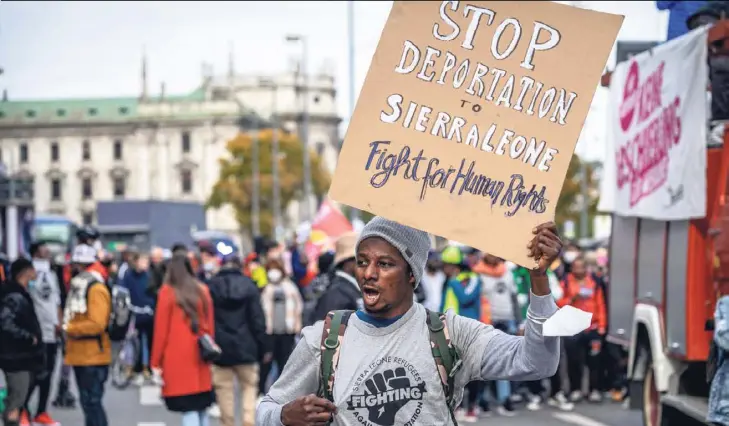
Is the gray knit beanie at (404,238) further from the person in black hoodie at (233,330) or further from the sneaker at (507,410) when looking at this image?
the sneaker at (507,410)

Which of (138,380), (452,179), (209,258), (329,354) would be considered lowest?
(138,380)

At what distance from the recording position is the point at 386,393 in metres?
4.32

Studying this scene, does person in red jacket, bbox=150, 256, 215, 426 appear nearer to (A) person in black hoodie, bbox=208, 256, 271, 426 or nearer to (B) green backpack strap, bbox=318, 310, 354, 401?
(A) person in black hoodie, bbox=208, 256, 271, 426

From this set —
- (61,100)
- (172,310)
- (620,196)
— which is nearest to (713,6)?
(620,196)

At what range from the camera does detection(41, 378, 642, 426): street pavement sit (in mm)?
14609

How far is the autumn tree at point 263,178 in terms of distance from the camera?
121m

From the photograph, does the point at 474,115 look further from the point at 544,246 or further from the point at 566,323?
the point at 566,323

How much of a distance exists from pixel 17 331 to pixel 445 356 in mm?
7618

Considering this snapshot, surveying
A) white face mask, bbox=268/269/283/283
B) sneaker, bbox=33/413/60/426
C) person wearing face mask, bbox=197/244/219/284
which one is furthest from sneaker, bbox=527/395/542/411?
sneaker, bbox=33/413/60/426

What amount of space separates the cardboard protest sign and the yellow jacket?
7.21 m

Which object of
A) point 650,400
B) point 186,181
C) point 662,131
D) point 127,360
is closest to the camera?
point 662,131

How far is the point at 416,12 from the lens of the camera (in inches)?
169

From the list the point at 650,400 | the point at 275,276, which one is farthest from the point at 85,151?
the point at 650,400

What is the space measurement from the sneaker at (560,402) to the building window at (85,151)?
464 feet
